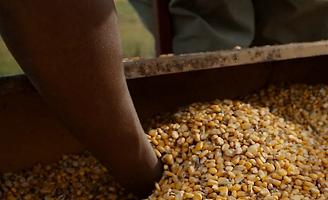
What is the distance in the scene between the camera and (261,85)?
1.96 m

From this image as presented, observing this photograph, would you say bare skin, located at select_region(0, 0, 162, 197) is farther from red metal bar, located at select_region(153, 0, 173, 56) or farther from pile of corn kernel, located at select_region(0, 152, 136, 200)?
red metal bar, located at select_region(153, 0, 173, 56)

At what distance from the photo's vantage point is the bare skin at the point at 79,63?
0.88 meters

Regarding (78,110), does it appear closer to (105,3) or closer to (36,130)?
(105,3)

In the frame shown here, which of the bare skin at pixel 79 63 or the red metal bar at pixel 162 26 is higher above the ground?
the bare skin at pixel 79 63

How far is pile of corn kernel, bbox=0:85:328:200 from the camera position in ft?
4.23

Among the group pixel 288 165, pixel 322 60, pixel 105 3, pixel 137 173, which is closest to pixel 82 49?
pixel 105 3

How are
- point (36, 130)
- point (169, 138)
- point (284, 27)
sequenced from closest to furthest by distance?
point (169, 138) → point (36, 130) → point (284, 27)

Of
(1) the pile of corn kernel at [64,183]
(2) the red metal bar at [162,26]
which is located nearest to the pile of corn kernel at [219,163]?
(1) the pile of corn kernel at [64,183]

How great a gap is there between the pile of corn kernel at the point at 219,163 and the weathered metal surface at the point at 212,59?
0.20 metres

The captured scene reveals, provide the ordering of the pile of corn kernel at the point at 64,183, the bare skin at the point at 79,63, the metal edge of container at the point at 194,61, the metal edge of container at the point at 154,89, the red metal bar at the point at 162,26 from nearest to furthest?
the bare skin at the point at 79,63
the metal edge of container at the point at 194,61
the metal edge of container at the point at 154,89
the pile of corn kernel at the point at 64,183
the red metal bar at the point at 162,26

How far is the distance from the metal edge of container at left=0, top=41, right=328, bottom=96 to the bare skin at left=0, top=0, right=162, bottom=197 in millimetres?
197

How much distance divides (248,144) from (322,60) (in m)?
0.96

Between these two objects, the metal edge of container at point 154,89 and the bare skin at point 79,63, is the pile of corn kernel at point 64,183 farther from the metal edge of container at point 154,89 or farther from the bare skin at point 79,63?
the bare skin at point 79,63

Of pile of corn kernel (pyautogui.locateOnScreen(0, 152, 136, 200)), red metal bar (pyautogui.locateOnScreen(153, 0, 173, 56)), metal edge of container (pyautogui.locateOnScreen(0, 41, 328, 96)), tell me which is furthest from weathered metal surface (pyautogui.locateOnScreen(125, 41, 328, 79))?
red metal bar (pyautogui.locateOnScreen(153, 0, 173, 56))
